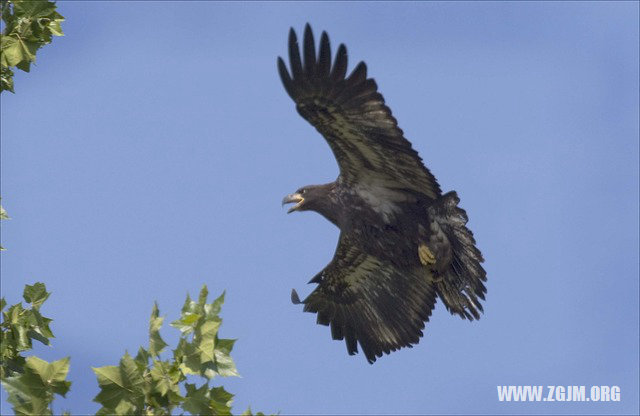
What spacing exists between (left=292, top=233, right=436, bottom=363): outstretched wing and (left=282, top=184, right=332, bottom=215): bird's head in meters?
0.66

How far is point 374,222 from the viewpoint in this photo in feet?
36.7

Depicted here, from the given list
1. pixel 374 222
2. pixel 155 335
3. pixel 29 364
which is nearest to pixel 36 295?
pixel 29 364

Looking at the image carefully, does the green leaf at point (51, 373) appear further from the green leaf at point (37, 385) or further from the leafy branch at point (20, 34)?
the leafy branch at point (20, 34)

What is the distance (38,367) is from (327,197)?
627 cm

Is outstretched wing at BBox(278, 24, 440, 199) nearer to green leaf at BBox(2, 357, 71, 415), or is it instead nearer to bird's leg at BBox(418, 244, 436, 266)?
bird's leg at BBox(418, 244, 436, 266)

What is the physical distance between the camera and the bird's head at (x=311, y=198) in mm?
11484

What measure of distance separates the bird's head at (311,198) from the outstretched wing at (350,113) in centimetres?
63

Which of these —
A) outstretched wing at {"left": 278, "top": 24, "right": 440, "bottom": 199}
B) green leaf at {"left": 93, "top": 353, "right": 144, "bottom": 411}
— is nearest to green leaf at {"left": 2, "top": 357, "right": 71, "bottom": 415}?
green leaf at {"left": 93, "top": 353, "right": 144, "bottom": 411}

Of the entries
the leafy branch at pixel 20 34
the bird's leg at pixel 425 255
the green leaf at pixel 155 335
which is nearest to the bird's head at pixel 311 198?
the bird's leg at pixel 425 255

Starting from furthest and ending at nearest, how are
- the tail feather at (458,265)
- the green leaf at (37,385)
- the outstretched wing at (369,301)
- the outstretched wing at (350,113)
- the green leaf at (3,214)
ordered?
the outstretched wing at (369,301), the tail feather at (458,265), the outstretched wing at (350,113), the green leaf at (3,214), the green leaf at (37,385)

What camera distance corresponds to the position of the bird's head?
37.7 feet

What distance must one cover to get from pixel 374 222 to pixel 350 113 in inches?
54.5

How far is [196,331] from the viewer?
5477 mm

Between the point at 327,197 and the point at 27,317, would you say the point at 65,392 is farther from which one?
the point at 327,197
